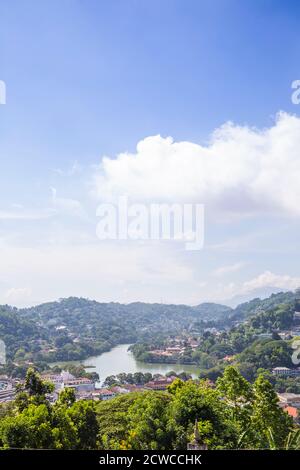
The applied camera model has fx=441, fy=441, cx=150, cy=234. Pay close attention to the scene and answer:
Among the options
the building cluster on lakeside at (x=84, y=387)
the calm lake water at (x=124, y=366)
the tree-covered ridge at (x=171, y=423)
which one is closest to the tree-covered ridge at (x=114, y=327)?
the calm lake water at (x=124, y=366)

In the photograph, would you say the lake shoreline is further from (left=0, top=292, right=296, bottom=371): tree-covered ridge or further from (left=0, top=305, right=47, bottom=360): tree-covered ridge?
(left=0, top=305, right=47, bottom=360): tree-covered ridge

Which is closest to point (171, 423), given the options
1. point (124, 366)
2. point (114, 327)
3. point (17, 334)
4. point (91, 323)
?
point (124, 366)

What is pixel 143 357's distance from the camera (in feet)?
96.2

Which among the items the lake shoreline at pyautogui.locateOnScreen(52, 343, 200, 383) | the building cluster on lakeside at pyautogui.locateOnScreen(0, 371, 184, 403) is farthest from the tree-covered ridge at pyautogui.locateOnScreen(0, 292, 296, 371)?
the building cluster on lakeside at pyautogui.locateOnScreen(0, 371, 184, 403)

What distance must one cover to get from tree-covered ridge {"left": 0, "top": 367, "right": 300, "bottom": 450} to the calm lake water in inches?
706

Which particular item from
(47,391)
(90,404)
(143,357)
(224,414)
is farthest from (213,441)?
(143,357)

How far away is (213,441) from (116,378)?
18306mm

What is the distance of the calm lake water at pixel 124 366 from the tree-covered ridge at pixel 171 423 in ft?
58.9

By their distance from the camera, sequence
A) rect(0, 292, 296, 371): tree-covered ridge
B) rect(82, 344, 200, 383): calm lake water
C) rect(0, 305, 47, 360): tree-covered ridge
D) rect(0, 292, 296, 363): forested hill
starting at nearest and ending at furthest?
1. rect(82, 344, 200, 383): calm lake water
2. rect(0, 292, 296, 371): tree-covered ridge
3. rect(0, 305, 47, 360): tree-covered ridge
4. rect(0, 292, 296, 363): forested hill

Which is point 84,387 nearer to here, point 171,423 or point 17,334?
point 171,423

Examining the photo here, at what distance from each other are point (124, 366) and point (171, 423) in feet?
76.8

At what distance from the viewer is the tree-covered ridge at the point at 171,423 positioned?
3.96m

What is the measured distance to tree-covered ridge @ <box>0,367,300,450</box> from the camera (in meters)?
3.96

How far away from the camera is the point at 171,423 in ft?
13.4
